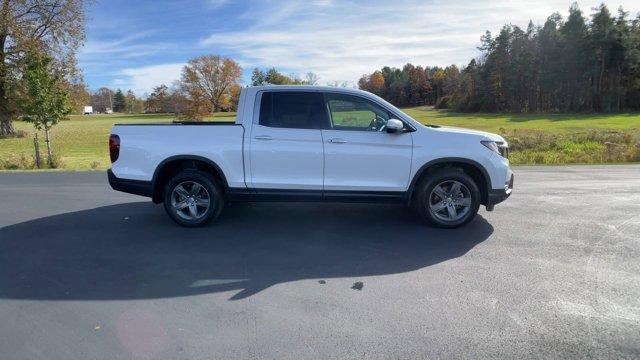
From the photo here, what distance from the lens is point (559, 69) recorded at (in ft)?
227

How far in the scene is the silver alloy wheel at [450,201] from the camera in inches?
237

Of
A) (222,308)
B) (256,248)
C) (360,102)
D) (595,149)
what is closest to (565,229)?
(360,102)

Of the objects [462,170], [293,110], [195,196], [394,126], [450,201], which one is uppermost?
[293,110]

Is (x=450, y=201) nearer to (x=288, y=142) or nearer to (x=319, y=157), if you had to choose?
(x=319, y=157)

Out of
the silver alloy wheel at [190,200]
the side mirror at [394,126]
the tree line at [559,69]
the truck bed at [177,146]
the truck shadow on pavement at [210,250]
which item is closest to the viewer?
the truck shadow on pavement at [210,250]

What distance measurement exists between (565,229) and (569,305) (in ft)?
8.58

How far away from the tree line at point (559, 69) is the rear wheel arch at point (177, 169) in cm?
7061

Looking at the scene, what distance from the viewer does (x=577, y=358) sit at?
298cm

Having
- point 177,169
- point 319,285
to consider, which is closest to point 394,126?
point 319,285

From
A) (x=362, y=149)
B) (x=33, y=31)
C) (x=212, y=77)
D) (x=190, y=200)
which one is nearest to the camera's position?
(x=362, y=149)

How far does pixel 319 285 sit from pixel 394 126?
2364 mm

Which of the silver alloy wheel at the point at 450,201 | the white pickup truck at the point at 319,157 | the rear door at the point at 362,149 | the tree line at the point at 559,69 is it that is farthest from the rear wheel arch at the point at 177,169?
the tree line at the point at 559,69

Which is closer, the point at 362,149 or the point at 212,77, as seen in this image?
the point at 362,149

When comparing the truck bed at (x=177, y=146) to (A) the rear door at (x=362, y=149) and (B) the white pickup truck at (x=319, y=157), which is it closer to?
(B) the white pickup truck at (x=319, y=157)
